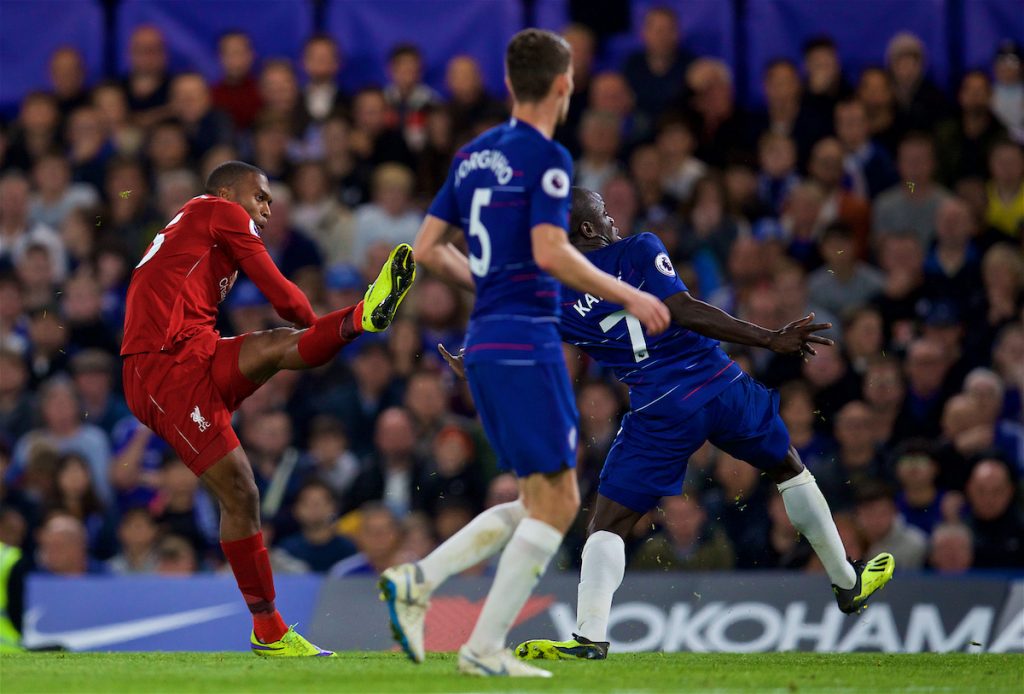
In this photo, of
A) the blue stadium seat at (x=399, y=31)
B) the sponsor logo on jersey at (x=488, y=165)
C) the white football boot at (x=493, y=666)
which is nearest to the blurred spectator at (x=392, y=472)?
the blue stadium seat at (x=399, y=31)

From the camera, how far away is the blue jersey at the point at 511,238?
5.98m

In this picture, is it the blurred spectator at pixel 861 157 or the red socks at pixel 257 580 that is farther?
the blurred spectator at pixel 861 157

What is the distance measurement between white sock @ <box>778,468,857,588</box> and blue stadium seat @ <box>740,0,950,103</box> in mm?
7349

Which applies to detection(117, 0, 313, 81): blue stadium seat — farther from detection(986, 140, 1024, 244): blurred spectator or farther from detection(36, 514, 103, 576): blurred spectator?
detection(986, 140, 1024, 244): blurred spectator

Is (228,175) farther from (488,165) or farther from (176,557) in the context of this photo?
(176,557)

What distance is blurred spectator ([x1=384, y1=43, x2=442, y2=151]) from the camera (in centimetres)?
1389

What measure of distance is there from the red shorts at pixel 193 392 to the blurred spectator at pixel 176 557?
371 centimetres

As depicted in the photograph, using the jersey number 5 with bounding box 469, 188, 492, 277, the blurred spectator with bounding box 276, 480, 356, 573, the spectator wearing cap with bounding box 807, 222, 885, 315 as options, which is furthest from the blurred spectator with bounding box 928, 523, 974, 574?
the jersey number 5 with bounding box 469, 188, 492, 277

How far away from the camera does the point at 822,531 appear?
771 cm

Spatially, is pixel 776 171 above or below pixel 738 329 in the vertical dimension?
above

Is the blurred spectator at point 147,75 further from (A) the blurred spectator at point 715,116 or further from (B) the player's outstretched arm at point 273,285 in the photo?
(B) the player's outstretched arm at point 273,285

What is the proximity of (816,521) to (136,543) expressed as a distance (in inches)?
219

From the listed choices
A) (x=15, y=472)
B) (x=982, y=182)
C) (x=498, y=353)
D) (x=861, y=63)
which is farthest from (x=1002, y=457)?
(x=15, y=472)

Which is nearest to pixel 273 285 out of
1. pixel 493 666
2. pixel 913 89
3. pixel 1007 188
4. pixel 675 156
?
pixel 493 666
